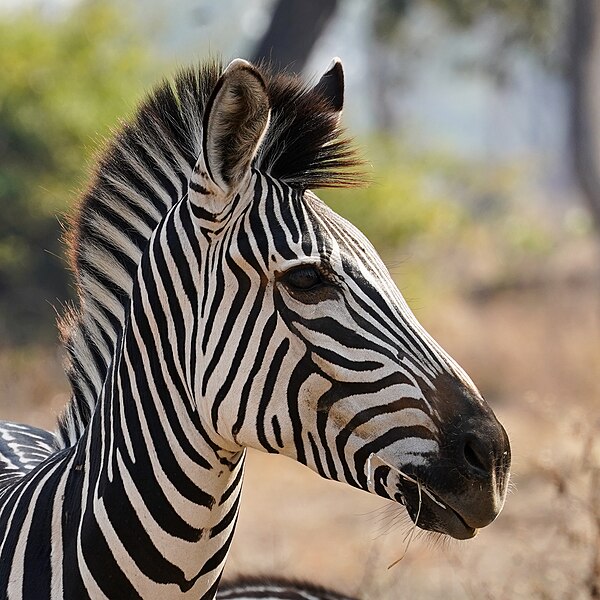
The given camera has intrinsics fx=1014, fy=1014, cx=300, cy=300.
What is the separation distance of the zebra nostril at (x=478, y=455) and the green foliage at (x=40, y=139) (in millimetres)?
10559

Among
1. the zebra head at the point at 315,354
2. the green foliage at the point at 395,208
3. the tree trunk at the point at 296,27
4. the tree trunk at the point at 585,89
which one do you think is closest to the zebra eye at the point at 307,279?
the zebra head at the point at 315,354

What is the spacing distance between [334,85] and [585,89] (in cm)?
1262

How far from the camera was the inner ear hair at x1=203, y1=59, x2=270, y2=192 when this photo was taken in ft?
7.71

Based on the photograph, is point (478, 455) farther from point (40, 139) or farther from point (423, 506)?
point (40, 139)

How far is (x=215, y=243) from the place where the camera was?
8.18ft

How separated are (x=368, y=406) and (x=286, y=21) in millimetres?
11432

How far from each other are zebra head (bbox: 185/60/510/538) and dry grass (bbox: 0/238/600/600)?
25 centimetres

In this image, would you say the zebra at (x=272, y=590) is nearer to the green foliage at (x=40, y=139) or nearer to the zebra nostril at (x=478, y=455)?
the zebra nostril at (x=478, y=455)

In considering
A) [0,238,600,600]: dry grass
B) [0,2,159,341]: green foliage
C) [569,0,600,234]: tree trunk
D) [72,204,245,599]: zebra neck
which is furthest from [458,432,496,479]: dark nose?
[569,0,600,234]: tree trunk

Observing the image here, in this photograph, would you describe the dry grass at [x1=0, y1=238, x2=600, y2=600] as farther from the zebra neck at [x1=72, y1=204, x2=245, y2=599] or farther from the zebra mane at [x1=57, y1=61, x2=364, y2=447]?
Result: the zebra mane at [x1=57, y1=61, x2=364, y2=447]

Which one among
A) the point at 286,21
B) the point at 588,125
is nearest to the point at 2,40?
the point at 286,21

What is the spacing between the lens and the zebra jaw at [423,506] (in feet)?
7.39

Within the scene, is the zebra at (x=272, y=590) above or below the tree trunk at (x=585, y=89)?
below

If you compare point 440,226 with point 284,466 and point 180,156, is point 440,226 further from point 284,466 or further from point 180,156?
point 180,156
